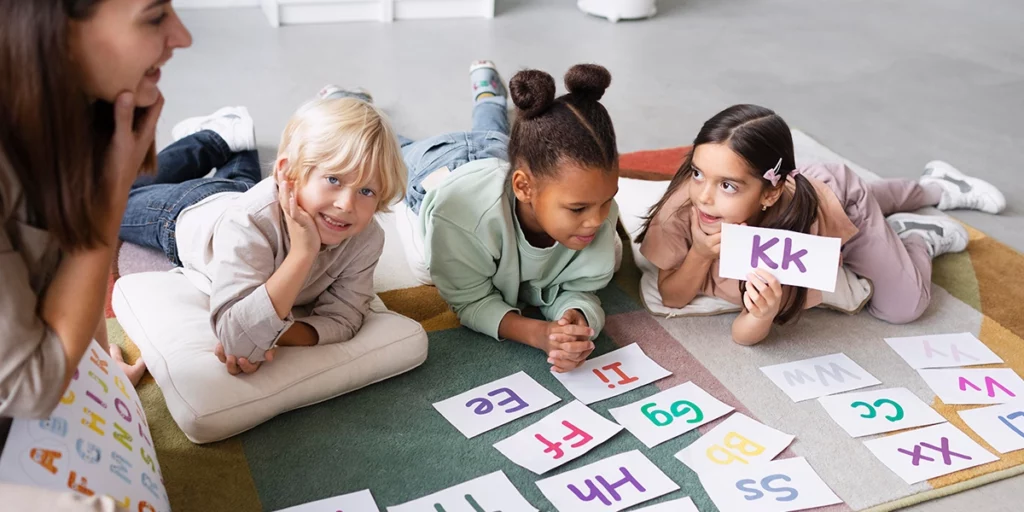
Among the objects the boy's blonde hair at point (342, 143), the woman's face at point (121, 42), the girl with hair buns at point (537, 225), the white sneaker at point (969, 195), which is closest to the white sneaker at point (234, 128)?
the girl with hair buns at point (537, 225)

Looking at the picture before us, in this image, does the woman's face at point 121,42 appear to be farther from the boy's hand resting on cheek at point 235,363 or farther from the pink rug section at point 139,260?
the pink rug section at point 139,260

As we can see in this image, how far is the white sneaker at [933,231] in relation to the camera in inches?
95.7

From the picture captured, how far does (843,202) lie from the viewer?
2285mm

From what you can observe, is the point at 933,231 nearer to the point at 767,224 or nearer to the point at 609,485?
the point at 767,224

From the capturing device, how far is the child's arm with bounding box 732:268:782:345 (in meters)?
1.93

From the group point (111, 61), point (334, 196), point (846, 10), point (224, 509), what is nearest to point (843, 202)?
point (334, 196)

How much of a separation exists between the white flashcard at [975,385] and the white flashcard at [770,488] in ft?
1.51

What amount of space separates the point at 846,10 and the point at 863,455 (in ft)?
13.1

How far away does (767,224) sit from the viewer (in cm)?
205

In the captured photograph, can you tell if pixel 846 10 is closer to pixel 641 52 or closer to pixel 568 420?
pixel 641 52

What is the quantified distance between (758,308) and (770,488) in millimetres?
445

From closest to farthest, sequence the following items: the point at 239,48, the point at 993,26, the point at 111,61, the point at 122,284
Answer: the point at 111,61
the point at 122,284
the point at 239,48
the point at 993,26

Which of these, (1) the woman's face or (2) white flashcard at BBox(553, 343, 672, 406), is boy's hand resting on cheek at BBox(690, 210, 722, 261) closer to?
(2) white flashcard at BBox(553, 343, 672, 406)

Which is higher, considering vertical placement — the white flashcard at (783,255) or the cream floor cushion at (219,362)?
the white flashcard at (783,255)
